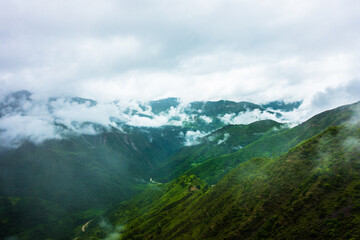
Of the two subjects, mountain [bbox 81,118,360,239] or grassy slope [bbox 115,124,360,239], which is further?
mountain [bbox 81,118,360,239]

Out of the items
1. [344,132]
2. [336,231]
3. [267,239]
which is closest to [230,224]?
[267,239]

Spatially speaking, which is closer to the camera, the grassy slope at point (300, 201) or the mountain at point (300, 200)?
the grassy slope at point (300, 201)

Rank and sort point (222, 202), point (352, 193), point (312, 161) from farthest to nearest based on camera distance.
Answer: point (222, 202), point (312, 161), point (352, 193)

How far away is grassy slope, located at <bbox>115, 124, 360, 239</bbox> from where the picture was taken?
8394 cm

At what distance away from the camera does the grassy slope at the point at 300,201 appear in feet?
275

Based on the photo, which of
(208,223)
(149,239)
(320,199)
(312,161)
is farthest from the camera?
(149,239)

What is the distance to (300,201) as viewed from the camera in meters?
98.9

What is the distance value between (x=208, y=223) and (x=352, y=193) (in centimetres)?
9155

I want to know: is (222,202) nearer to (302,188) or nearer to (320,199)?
(302,188)

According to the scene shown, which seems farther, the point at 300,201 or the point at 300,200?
the point at 300,200

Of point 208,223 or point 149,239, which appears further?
point 149,239

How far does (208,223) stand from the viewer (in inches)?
5664

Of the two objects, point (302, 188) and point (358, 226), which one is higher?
point (302, 188)

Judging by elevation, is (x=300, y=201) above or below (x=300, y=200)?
below
